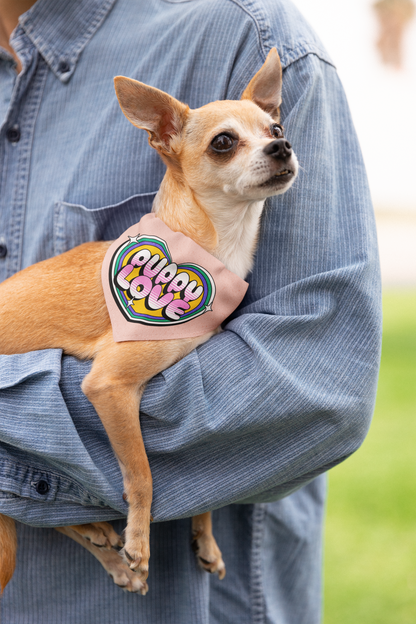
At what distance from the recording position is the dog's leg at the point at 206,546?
178 centimetres

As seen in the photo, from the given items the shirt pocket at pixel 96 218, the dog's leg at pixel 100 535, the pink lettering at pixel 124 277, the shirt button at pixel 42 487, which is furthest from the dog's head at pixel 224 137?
the dog's leg at pixel 100 535

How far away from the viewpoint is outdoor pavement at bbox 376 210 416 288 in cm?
1462

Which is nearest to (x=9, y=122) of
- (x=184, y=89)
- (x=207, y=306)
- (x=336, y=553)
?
(x=184, y=89)

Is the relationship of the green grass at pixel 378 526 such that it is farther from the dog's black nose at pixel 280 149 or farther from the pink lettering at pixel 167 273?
the dog's black nose at pixel 280 149

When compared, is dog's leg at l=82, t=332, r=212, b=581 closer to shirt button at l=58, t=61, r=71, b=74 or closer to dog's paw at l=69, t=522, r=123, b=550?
dog's paw at l=69, t=522, r=123, b=550

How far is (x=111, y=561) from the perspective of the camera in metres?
1.74

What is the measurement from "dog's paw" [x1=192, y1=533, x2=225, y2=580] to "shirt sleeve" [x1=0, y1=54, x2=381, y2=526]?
13.5 inches

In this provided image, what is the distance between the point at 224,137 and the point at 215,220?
0.27m

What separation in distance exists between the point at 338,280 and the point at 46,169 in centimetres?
107

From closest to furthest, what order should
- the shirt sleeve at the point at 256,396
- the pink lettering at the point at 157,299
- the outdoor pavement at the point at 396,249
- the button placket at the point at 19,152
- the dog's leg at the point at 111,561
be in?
the shirt sleeve at the point at 256,396 → the pink lettering at the point at 157,299 → the dog's leg at the point at 111,561 → the button placket at the point at 19,152 → the outdoor pavement at the point at 396,249

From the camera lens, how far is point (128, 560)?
1.57 metres

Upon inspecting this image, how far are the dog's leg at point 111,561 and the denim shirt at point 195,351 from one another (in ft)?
0.17

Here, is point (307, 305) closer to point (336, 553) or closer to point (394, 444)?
point (336, 553)

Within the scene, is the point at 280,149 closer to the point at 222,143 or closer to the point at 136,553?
the point at 222,143
